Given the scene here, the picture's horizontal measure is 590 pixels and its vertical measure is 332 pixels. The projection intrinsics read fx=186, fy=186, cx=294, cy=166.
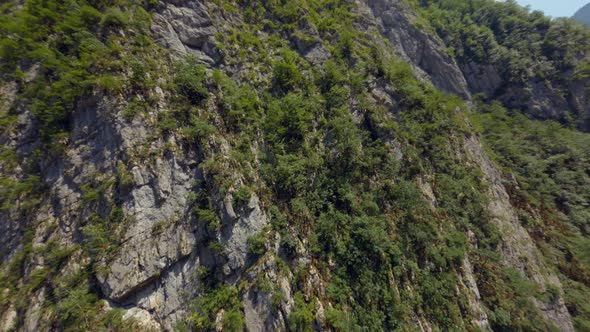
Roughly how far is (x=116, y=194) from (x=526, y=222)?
36.7 meters

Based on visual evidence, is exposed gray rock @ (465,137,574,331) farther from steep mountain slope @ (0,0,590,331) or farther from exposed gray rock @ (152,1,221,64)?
exposed gray rock @ (152,1,221,64)

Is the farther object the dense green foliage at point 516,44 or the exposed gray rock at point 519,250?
the dense green foliage at point 516,44

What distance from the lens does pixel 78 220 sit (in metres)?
10.9

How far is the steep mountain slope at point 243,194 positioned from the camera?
34.6ft

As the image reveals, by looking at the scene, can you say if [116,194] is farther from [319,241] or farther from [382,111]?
[382,111]

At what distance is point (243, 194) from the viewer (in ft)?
41.1

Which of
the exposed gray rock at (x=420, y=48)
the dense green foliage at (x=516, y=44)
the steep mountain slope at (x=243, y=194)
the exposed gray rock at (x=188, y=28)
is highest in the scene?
the dense green foliage at (x=516, y=44)

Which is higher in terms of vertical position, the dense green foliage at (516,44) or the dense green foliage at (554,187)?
the dense green foliage at (516,44)

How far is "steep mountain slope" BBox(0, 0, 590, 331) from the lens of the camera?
1054 centimetres

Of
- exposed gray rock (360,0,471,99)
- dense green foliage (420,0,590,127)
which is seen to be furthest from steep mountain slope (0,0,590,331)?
dense green foliage (420,0,590,127)

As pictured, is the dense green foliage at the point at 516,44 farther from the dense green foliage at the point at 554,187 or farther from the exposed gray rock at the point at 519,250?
the exposed gray rock at the point at 519,250

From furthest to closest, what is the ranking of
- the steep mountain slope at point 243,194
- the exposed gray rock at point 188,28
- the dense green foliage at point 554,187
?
the dense green foliage at point 554,187
the exposed gray rock at point 188,28
the steep mountain slope at point 243,194

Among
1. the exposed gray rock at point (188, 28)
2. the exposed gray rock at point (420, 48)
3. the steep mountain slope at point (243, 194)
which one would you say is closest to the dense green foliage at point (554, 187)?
the steep mountain slope at point (243, 194)

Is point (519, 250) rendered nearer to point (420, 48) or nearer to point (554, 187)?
point (554, 187)
